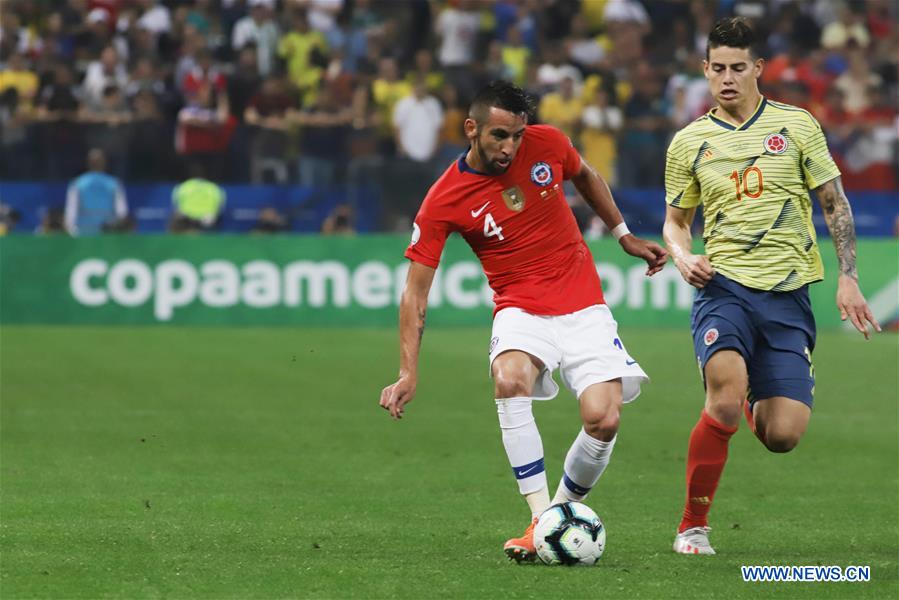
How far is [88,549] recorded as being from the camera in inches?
284

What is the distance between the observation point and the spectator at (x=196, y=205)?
21031mm

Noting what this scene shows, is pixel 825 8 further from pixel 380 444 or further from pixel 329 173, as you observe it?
pixel 380 444

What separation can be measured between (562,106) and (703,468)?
15.3m

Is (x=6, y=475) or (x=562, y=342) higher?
(x=562, y=342)

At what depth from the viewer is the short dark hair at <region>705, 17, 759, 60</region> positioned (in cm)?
732

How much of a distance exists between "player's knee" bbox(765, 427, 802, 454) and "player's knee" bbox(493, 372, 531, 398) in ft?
3.69

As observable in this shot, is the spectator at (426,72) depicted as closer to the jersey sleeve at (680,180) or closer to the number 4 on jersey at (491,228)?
the jersey sleeve at (680,180)

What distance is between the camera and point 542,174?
24.3ft

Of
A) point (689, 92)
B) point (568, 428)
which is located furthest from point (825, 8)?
point (568, 428)

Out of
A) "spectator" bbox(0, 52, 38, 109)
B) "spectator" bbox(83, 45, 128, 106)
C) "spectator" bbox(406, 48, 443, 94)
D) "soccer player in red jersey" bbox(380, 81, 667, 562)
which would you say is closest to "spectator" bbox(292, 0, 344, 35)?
"spectator" bbox(406, 48, 443, 94)

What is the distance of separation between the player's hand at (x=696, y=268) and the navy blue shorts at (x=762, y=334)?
11cm

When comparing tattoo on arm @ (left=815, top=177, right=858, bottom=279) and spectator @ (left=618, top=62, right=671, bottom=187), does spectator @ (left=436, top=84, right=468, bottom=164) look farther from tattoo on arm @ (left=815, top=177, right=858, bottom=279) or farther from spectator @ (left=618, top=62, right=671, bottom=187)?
tattoo on arm @ (left=815, top=177, right=858, bottom=279)

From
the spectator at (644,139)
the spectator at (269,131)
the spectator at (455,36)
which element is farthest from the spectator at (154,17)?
the spectator at (644,139)

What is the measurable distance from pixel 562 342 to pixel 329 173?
14436mm
